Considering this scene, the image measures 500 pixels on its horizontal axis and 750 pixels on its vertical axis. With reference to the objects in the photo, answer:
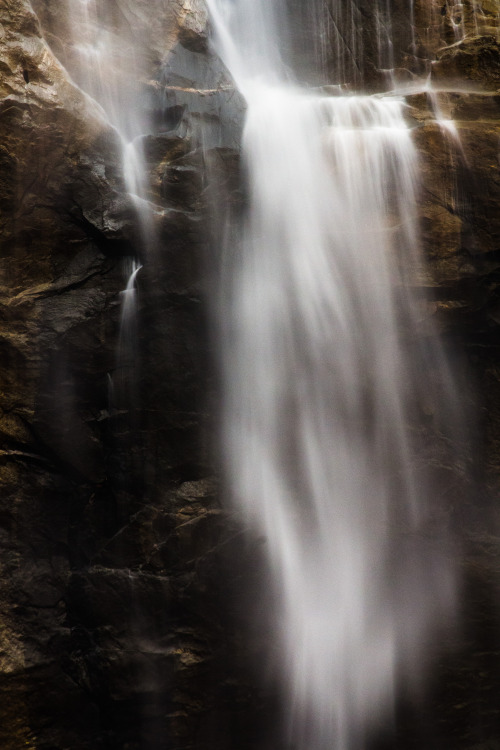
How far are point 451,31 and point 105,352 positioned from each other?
251 inches

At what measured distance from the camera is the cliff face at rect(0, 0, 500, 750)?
16.5ft

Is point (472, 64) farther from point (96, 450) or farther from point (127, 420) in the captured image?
point (96, 450)

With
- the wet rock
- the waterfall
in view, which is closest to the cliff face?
the waterfall

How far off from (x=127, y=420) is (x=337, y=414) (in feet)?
6.72

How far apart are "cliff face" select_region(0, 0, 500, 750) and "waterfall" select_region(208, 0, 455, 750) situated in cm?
29

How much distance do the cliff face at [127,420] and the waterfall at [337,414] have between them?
288 millimetres

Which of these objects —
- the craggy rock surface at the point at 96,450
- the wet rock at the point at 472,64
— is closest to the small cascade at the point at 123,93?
the craggy rock surface at the point at 96,450

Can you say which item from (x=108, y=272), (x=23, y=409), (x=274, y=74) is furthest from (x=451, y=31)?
(x=23, y=409)

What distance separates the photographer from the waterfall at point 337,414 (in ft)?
17.6

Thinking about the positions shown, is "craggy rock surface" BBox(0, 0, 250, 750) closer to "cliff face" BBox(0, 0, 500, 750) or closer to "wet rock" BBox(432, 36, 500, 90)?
"cliff face" BBox(0, 0, 500, 750)

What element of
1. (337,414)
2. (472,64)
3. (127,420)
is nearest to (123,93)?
(127,420)

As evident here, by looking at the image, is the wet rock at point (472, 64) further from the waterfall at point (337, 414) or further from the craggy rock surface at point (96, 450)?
the craggy rock surface at point (96, 450)

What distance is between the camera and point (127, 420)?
5.40 meters

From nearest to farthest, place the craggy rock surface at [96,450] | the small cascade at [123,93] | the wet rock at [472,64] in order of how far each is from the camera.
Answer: the craggy rock surface at [96,450]
the small cascade at [123,93]
the wet rock at [472,64]
